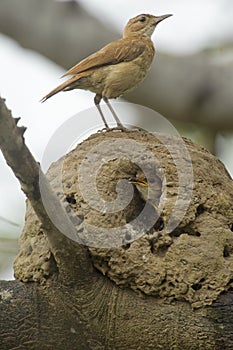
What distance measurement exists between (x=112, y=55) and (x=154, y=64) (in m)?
0.41

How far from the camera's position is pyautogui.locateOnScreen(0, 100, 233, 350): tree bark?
14.9ft

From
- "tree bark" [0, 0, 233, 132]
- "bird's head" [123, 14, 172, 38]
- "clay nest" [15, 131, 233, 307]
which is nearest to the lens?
"clay nest" [15, 131, 233, 307]

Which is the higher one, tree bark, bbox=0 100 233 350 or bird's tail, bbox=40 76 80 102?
bird's tail, bbox=40 76 80 102

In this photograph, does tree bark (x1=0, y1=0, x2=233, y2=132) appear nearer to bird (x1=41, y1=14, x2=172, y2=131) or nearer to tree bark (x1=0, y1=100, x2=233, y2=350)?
bird (x1=41, y1=14, x2=172, y2=131)

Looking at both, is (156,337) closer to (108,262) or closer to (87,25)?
(108,262)

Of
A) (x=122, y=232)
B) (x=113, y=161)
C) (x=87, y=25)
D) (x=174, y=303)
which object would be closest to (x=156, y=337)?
(x=174, y=303)

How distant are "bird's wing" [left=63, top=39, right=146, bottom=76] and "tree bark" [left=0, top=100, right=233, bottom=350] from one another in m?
1.75

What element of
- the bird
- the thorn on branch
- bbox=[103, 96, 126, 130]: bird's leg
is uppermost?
the bird

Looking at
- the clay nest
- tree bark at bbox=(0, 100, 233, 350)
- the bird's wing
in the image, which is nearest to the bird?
the bird's wing

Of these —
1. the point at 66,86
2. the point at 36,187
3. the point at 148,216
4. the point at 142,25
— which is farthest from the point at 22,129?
the point at 142,25

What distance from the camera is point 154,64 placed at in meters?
6.41

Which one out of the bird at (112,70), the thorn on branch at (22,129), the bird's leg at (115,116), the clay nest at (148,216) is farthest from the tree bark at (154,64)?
the thorn on branch at (22,129)

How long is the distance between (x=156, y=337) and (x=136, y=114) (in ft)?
9.44

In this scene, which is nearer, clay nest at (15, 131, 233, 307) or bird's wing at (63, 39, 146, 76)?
clay nest at (15, 131, 233, 307)
